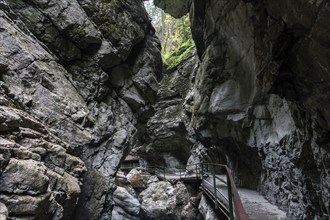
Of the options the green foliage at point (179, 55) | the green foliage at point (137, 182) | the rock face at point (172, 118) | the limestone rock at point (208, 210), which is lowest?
the limestone rock at point (208, 210)

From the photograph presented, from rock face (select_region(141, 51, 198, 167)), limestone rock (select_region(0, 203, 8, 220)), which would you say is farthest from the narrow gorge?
rock face (select_region(141, 51, 198, 167))

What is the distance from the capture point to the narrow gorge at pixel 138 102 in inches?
217

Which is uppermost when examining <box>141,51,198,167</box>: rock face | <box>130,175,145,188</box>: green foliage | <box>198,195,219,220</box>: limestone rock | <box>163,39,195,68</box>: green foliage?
<box>163,39,195,68</box>: green foliage

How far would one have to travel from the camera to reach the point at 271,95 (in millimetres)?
10164

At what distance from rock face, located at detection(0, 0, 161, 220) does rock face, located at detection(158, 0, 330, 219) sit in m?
3.75

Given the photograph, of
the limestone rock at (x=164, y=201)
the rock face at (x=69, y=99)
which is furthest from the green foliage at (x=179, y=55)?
the limestone rock at (x=164, y=201)

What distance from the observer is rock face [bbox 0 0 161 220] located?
19.1ft

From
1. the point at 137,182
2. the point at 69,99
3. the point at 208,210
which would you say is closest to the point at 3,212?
the point at 69,99

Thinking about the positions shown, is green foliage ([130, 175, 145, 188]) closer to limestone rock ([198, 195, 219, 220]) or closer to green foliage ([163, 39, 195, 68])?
limestone rock ([198, 195, 219, 220])

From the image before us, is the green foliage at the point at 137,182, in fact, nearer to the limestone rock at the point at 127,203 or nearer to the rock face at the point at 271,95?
the limestone rock at the point at 127,203

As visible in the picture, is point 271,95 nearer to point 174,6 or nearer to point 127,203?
point 174,6

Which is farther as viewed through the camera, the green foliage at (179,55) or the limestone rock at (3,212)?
the green foliage at (179,55)

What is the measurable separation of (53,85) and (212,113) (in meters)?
8.26

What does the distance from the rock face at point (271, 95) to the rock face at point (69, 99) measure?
3.75 meters
